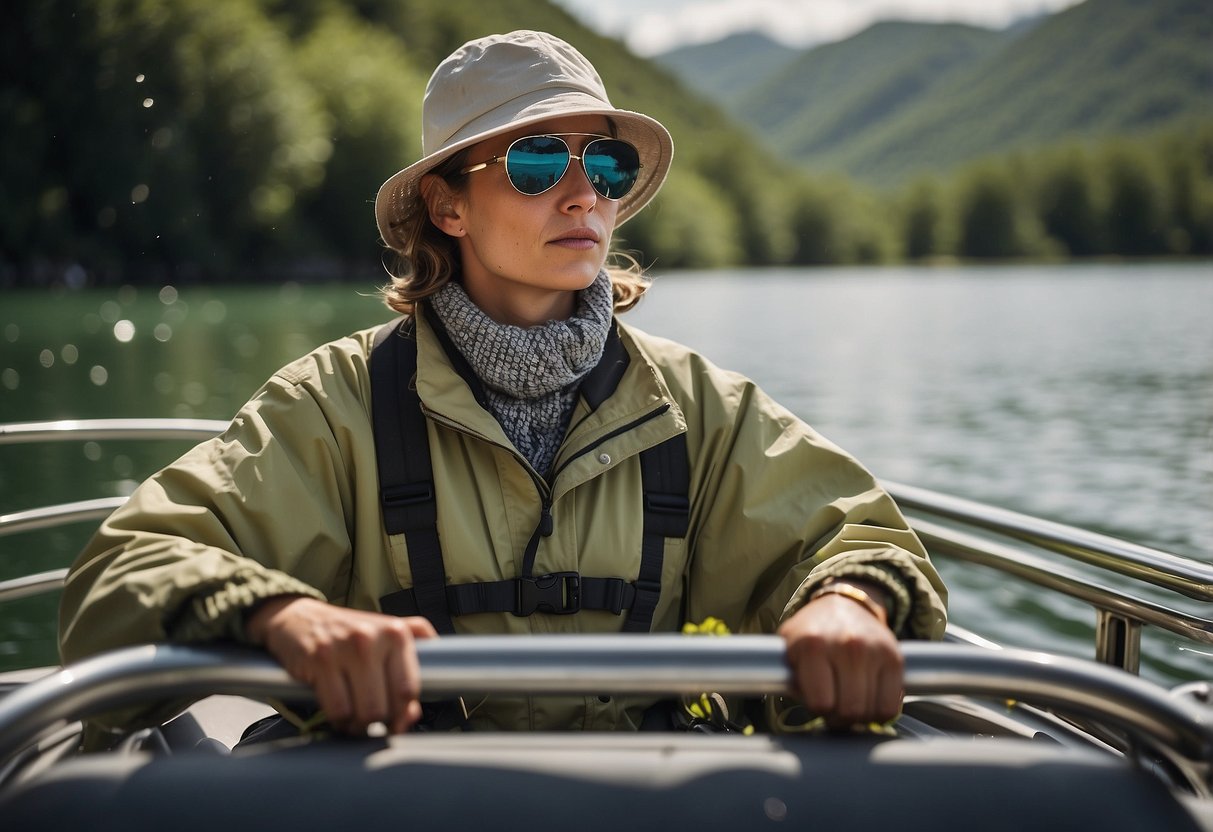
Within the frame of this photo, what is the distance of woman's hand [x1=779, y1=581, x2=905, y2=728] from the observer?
1294 millimetres

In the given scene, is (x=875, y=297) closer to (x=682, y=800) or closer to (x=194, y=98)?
(x=194, y=98)

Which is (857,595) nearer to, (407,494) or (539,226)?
(407,494)

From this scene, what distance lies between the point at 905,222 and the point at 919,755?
111493 millimetres

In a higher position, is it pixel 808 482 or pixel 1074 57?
pixel 1074 57

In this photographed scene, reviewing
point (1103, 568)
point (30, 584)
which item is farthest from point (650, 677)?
point (30, 584)

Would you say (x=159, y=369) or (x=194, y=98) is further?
(x=194, y=98)

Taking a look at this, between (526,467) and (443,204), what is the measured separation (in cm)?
66

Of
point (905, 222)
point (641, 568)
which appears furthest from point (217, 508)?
point (905, 222)

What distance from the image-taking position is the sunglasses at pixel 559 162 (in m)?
2.07

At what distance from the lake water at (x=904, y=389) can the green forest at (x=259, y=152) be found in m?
1.99

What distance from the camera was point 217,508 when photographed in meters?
1.74

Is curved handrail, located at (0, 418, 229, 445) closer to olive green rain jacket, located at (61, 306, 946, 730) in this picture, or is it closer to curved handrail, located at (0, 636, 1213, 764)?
olive green rain jacket, located at (61, 306, 946, 730)

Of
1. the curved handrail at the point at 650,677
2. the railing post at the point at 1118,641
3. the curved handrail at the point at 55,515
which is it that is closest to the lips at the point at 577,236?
the curved handrail at the point at 650,677

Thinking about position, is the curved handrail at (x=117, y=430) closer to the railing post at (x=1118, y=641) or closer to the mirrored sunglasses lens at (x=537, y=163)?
the mirrored sunglasses lens at (x=537, y=163)
